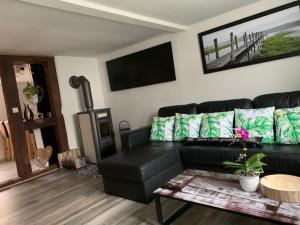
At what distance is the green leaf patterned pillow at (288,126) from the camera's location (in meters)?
2.46

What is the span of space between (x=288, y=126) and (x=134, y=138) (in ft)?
6.49

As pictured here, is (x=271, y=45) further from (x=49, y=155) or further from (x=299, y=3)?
(x=49, y=155)

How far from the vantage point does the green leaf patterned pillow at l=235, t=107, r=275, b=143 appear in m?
2.65

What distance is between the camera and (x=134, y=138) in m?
3.51

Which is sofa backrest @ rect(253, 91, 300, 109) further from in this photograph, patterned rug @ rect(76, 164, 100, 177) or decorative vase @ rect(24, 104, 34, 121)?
decorative vase @ rect(24, 104, 34, 121)

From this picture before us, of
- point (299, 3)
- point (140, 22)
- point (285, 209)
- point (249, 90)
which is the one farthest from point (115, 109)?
point (285, 209)

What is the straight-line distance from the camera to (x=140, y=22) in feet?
10.0

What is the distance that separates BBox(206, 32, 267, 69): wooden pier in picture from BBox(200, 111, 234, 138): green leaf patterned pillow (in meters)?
0.87

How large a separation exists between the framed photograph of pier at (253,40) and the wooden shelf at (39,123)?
2989mm

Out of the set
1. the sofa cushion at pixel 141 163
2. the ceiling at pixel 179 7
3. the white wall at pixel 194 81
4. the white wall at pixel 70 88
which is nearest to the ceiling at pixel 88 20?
the ceiling at pixel 179 7

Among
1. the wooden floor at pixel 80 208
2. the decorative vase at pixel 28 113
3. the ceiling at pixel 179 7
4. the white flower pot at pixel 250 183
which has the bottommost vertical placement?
the wooden floor at pixel 80 208

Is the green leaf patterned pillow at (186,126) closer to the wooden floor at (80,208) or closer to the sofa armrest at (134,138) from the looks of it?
the sofa armrest at (134,138)

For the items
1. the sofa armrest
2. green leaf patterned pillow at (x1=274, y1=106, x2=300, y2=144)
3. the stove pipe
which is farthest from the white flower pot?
the stove pipe

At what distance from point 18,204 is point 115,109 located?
104 inches
